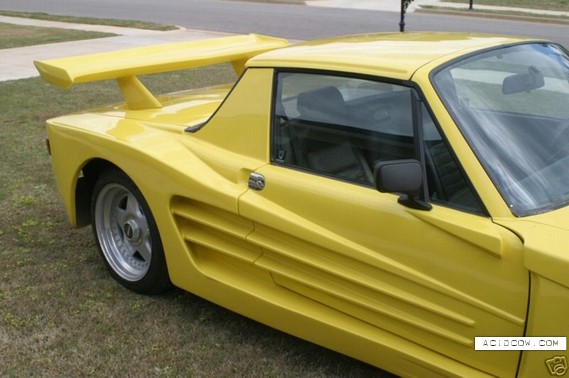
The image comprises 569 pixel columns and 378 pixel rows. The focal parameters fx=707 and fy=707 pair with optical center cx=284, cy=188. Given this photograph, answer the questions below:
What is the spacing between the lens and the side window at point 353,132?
8.92 feet

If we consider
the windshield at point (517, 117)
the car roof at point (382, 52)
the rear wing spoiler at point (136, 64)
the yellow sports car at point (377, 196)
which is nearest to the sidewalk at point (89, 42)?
the rear wing spoiler at point (136, 64)

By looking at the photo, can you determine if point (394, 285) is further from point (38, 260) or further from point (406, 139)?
point (38, 260)

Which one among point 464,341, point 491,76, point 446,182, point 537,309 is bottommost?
point 464,341

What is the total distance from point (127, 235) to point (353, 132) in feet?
5.39

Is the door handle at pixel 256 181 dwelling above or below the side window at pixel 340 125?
below

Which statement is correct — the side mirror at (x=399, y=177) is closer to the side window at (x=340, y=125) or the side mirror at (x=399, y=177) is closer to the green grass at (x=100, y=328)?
the side window at (x=340, y=125)

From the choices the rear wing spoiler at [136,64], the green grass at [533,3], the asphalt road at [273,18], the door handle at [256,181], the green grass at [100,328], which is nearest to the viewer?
the door handle at [256,181]

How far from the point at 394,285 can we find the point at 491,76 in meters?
1.03

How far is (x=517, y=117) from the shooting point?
2.90 meters

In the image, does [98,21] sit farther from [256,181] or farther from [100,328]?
[256,181]

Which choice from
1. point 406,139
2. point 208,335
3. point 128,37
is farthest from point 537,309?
point 128,37

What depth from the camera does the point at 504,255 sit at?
97.2 inches

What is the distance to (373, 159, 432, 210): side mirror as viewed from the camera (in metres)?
2.59

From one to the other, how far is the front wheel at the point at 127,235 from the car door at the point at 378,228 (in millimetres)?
812
